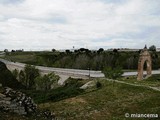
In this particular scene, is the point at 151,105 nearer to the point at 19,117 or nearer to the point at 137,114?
the point at 137,114

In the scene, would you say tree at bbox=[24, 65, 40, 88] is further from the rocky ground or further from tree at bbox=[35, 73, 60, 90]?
the rocky ground

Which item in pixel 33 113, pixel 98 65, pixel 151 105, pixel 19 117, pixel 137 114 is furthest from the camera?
pixel 98 65

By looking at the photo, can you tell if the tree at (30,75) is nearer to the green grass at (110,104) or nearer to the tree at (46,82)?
the tree at (46,82)

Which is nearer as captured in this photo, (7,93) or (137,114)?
(7,93)

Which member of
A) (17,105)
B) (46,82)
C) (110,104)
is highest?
(17,105)

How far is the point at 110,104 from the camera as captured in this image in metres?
31.0

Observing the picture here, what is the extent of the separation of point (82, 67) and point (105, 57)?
8962 millimetres

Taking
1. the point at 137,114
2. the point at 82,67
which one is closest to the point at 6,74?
the point at 82,67

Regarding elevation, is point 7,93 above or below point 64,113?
above

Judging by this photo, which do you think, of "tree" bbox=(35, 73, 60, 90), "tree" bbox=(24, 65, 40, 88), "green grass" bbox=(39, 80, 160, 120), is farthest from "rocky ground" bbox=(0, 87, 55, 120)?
"tree" bbox=(24, 65, 40, 88)

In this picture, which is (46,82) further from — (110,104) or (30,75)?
(110,104)

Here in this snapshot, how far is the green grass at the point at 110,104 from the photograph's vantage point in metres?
27.2

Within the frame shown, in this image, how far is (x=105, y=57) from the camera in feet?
341

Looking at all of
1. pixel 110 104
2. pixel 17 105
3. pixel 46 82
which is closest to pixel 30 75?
pixel 46 82
